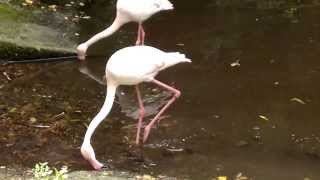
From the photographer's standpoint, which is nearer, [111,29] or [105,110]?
[105,110]

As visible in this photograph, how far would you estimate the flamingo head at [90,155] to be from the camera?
4.81m

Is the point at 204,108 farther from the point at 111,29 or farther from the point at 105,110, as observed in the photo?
the point at 111,29

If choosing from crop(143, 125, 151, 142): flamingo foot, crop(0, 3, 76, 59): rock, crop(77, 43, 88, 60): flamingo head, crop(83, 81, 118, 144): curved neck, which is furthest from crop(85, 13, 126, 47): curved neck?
crop(143, 125, 151, 142): flamingo foot

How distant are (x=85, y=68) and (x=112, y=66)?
1.70 meters

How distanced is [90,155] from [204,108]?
1.41 metres

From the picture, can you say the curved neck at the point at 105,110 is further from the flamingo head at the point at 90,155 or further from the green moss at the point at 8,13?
the green moss at the point at 8,13

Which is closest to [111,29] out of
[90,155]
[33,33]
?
[33,33]

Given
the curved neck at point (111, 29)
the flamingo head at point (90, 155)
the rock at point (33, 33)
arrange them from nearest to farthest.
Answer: the flamingo head at point (90, 155), the curved neck at point (111, 29), the rock at point (33, 33)

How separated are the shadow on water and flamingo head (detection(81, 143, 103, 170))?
0.42 feet

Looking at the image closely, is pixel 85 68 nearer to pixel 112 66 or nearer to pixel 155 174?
pixel 112 66

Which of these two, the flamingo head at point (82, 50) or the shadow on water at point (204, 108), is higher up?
the flamingo head at point (82, 50)

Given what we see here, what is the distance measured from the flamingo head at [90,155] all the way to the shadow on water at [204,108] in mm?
129

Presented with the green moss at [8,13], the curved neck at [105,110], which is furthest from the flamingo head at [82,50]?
the curved neck at [105,110]

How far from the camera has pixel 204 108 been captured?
19.3ft
